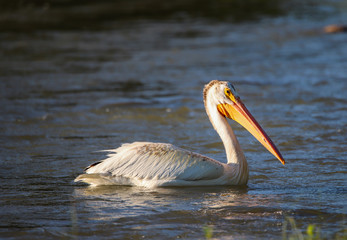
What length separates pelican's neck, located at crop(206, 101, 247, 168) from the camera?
5.32 metres

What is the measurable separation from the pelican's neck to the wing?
194mm

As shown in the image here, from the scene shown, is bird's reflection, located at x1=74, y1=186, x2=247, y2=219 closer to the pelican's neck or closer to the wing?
the wing

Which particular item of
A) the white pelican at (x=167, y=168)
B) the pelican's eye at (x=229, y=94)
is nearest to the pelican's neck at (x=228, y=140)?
the white pelican at (x=167, y=168)

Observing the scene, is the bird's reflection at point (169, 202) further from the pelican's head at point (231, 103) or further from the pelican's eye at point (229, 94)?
the pelican's eye at point (229, 94)

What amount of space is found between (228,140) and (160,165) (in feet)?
2.20

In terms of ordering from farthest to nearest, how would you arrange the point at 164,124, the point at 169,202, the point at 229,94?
the point at 164,124
the point at 229,94
the point at 169,202

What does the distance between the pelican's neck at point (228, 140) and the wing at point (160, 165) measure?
0.64 ft

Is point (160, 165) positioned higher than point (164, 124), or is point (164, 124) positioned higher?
point (160, 165)

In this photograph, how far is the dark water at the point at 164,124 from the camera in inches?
176

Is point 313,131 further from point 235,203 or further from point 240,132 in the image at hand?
point 235,203

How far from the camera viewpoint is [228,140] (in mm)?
5426

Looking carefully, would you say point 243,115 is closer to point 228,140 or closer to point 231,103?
point 231,103

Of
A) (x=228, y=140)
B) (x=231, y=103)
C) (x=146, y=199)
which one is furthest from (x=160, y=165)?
(x=231, y=103)

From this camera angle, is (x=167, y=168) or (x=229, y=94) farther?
(x=229, y=94)
